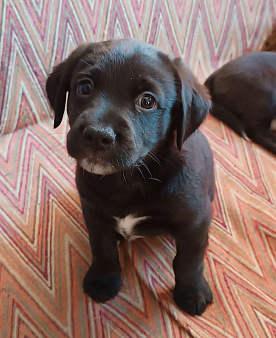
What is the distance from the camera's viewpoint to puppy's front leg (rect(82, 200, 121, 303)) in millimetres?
1294

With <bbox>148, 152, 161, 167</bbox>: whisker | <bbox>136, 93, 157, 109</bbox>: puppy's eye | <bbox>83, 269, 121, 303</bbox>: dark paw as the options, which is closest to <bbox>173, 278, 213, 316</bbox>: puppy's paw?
<bbox>83, 269, 121, 303</bbox>: dark paw

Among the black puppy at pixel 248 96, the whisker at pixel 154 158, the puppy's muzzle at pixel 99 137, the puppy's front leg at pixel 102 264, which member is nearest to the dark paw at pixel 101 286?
the puppy's front leg at pixel 102 264

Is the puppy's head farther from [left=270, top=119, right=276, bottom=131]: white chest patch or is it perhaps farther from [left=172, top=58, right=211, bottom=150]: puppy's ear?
[left=270, top=119, right=276, bottom=131]: white chest patch

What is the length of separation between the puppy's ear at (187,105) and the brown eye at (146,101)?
10cm

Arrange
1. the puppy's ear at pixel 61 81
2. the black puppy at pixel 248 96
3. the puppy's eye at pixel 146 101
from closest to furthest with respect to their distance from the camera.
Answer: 1. the puppy's eye at pixel 146 101
2. the puppy's ear at pixel 61 81
3. the black puppy at pixel 248 96

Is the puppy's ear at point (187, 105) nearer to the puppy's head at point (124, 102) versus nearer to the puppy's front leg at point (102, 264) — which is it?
the puppy's head at point (124, 102)

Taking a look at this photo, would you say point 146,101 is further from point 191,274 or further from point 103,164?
point 191,274

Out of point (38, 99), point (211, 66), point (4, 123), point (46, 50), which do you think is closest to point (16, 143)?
point (4, 123)

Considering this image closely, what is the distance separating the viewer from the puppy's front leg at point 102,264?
1.29m

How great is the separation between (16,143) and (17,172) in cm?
18

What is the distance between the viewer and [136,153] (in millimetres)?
978

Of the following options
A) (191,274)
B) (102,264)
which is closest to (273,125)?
(191,274)

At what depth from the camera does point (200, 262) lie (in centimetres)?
127

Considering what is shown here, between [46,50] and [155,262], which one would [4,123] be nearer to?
[46,50]
